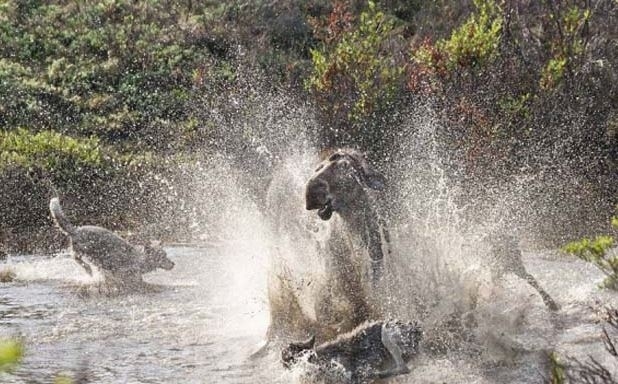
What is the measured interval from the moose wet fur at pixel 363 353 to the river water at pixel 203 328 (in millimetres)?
173

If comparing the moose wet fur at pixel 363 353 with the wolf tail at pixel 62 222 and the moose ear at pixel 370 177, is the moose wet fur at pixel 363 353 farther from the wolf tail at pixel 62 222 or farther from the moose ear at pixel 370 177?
the wolf tail at pixel 62 222

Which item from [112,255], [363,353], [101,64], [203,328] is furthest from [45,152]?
[363,353]

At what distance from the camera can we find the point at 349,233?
25.2 feet

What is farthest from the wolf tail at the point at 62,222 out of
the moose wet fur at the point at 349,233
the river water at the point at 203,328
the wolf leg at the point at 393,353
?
the wolf leg at the point at 393,353

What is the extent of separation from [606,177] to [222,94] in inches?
445

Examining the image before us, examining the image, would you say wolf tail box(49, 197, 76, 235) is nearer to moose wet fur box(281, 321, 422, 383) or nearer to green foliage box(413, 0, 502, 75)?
moose wet fur box(281, 321, 422, 383)

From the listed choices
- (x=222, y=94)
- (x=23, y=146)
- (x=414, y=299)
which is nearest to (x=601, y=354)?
(x=414, y=299)

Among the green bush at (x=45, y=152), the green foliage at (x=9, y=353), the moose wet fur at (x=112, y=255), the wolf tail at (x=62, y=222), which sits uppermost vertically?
the green foliage at (x=9, y=353)

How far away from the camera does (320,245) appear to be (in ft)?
26.6

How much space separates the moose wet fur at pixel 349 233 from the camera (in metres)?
7.36

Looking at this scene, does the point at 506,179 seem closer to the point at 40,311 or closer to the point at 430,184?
the point at 430,184

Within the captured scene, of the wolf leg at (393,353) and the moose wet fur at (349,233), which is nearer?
the wolf leg at (393,353)

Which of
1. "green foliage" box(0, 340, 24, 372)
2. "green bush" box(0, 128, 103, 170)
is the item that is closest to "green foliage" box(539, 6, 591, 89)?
"green bush" box(0, 128, 103, 170)

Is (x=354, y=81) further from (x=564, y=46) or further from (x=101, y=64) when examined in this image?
(x=101, y=64)
